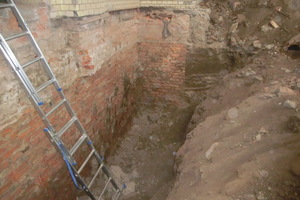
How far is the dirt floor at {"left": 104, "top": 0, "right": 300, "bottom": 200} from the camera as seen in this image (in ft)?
7.27

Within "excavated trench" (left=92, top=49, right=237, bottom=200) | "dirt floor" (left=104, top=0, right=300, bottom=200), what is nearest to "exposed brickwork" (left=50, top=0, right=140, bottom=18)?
"dirt floor" (left=104, top=0, right=300, bottom=200)

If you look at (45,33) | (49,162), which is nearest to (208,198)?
(49,162)

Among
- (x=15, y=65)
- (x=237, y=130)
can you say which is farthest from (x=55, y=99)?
(x=237, y=130)

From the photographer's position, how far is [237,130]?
289 cm

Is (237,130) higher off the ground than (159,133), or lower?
higher

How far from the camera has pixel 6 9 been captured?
8.02ft

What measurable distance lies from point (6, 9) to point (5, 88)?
0.82m

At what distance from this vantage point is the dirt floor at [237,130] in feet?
7.27

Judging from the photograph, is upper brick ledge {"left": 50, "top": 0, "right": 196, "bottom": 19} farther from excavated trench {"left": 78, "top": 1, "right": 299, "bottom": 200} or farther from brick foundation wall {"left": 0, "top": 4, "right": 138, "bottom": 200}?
excavated trench {"left": 78, "top": 1, "right": 299, "bottom": 200}

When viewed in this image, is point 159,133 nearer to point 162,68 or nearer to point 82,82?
point 162,68

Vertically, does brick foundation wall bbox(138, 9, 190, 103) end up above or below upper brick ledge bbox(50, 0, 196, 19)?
below

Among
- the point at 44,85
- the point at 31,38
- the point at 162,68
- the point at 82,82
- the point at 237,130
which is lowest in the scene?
the point at 162,68

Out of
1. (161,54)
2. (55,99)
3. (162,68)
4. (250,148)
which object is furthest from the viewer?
(162,68)

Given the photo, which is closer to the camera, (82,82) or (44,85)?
(44,85)
